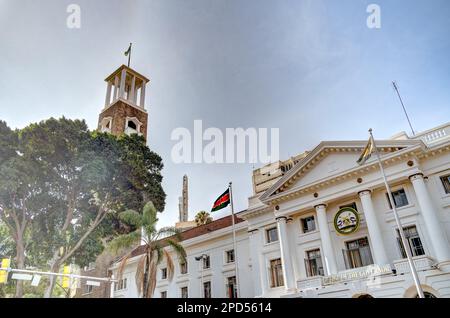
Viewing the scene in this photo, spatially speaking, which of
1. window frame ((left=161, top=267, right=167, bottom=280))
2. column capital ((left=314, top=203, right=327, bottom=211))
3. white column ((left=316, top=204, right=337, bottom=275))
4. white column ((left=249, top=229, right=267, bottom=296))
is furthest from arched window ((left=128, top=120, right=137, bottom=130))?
white column ((left=316, top=204, right=337, bottom=275))

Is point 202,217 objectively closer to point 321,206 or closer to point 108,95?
point 108,95

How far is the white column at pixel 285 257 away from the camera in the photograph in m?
26.5

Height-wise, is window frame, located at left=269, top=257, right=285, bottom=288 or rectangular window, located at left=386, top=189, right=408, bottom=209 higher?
rectangular window, located at left=386, top=189, right=408, bottom=209

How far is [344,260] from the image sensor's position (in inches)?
1000

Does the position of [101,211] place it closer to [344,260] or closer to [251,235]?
[251,235]

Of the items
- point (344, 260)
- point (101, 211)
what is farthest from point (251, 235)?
point (101, 211)

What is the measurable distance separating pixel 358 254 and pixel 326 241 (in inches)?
89.8

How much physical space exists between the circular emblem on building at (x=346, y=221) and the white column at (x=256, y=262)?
7.23m

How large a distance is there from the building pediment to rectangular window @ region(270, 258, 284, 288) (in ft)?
16.4

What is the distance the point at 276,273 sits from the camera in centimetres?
2870

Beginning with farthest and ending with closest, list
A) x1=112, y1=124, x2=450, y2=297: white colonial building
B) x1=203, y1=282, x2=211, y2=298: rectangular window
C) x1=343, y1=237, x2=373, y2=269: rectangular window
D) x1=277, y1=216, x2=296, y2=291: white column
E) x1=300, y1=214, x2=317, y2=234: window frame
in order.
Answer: x1=203, y1=282, x2=211, y2=298: rectangular window
x1=300, y1=214, x2=317, y2=234: window frame
x1=277, y1=216, x2=296, y2=291: white column
x1=343, y1=237, x2=373, y2=269: rectangular window
x1=112, y1=124, x2=450, y2=297: white colonial building

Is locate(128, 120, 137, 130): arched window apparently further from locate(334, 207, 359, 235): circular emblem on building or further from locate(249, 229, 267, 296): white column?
locate(334, 207, 359, 235): circular emblem on building

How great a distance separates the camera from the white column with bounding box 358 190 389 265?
22812 mm

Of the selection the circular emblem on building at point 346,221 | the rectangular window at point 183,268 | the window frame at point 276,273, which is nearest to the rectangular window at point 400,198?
the circular emblem on building at point 346,221
